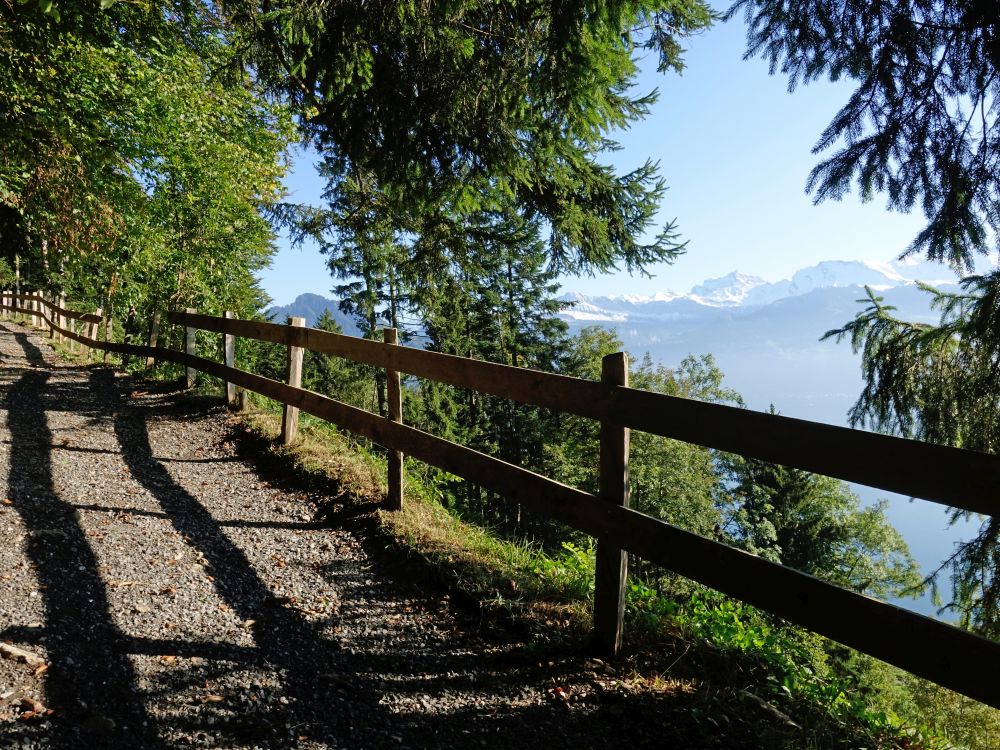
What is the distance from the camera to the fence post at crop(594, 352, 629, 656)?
344 cm

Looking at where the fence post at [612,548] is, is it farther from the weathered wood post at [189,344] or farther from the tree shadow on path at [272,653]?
the weathered wood post at [189,344]

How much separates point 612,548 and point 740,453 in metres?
0.93

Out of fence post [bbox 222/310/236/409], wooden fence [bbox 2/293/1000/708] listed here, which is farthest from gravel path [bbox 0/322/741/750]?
fence post [bbox 222/310/236/409]

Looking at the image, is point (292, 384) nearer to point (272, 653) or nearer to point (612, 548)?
point (272, 653)

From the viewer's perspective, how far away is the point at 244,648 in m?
3.40

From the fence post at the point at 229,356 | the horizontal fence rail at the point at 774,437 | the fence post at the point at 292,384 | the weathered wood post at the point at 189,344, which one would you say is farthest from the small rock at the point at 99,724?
the weathered wood post at the point at 189,344

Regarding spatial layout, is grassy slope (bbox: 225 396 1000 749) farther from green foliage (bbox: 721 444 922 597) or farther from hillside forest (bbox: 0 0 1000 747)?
green foliage (bbox: 721 444 922 597)

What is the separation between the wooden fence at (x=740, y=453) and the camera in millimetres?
2207

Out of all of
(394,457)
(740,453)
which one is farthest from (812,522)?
(740,453)

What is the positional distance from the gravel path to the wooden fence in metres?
0.70

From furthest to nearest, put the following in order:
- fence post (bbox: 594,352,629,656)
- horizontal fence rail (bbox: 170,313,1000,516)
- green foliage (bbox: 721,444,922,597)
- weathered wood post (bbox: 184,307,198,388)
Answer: green foliage (bbox: 721,444,922,597)
weathered wood post (bbox: 184,307,198,388)
fence post (bbox: 594,352,629,656)
horizontal fence rail (bbox: 170,313,1000,516)

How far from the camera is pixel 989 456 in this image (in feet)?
6.91

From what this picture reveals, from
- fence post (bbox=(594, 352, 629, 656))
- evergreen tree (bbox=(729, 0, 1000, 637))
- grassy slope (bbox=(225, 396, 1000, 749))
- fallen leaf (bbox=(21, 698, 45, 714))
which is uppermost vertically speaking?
evergreen tree (bbox=(729, 0, 1000, 637))

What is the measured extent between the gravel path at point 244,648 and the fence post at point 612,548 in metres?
0.24
